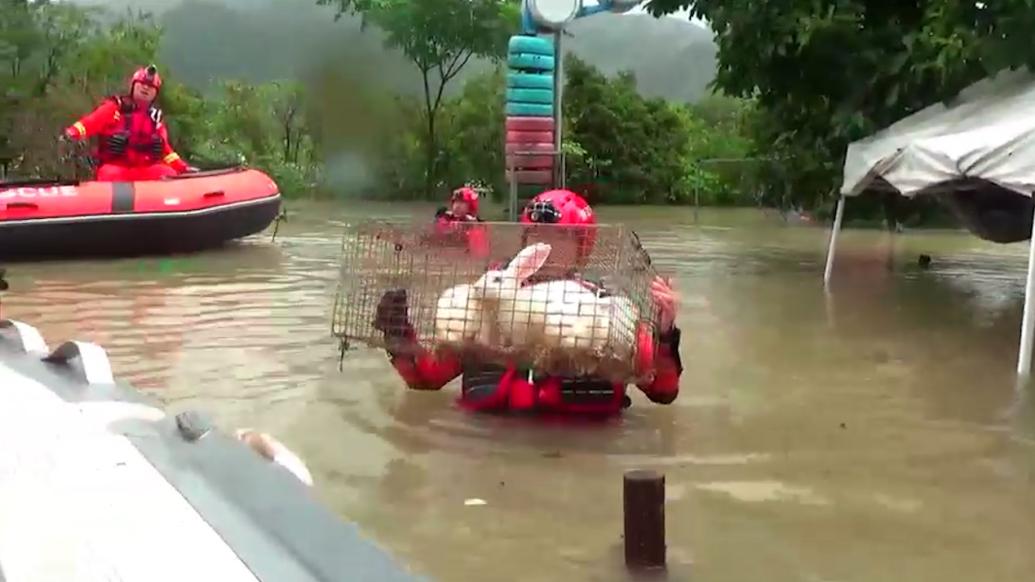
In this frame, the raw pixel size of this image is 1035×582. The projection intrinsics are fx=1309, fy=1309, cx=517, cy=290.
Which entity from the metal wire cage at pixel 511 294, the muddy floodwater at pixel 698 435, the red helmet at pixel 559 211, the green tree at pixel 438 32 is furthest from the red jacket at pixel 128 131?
the green tree at pixel 438 32

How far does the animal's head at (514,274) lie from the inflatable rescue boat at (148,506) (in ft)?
10.1

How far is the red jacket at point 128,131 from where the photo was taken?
11.8m

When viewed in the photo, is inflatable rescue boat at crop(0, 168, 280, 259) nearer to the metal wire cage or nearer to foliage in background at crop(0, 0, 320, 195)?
the metal wire cage

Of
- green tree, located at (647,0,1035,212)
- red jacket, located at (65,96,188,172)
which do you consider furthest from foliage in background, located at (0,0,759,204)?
green tree, located at (647,0,1035,212)

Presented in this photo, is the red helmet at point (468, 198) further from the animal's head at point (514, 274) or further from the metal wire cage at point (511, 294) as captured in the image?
the animal's head at point (514, 274)

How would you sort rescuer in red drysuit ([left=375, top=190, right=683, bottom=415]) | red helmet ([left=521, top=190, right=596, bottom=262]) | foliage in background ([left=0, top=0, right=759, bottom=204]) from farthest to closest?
foliage in background ([left=0, top=0, right=759, bottom=204]) → red helmet ([left=521, top=190, right=596, bottom=262]) → rescuer in red drysuit ([left=375, top=190, right=683, bottom=415])

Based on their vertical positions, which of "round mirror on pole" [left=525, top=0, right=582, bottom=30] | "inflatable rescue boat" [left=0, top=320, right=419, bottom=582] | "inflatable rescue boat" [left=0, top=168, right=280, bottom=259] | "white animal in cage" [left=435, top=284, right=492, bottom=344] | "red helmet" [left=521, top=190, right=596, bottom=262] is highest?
"round mirror on pole" [left=525, top=0, right=582, bottom=30]

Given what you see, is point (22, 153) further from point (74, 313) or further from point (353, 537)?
point (353, 537)

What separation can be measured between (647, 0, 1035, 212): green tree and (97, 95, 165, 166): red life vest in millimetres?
4734

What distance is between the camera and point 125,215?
11398 millimetres

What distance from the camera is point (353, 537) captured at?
4.30 feet

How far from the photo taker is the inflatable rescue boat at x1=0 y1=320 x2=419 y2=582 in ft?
3.94

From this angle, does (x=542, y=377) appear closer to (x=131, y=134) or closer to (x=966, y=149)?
(x=966, y=149)

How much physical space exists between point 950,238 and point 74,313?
40.8 feet
